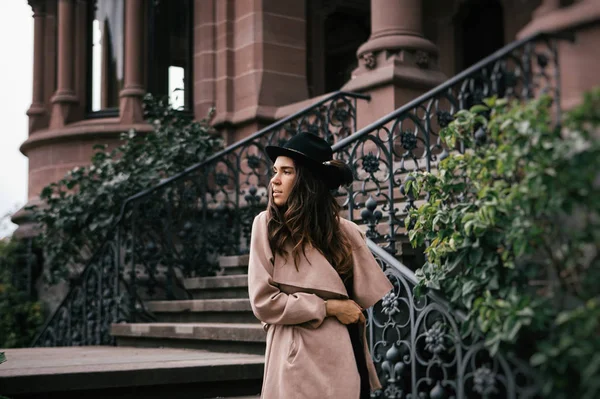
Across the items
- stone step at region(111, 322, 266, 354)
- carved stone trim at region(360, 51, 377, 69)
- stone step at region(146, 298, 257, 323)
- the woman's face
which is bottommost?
stone step at region(111, 322, 266, 354)

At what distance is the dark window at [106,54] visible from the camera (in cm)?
1398

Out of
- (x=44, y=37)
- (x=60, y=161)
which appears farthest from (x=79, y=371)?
(x=44, y=37)

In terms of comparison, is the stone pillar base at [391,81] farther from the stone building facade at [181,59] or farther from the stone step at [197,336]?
the stone step at [197,336]

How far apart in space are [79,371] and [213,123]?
741cm

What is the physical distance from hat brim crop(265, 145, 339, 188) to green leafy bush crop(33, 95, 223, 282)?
697 cm

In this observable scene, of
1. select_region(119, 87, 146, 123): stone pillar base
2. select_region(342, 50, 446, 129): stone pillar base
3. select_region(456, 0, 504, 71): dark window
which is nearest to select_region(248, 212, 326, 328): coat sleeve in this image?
select_region(342, 50, 446, 129): stone pillar base

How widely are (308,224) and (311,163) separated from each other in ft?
0.93

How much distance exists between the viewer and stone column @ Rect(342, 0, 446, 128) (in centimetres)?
1017

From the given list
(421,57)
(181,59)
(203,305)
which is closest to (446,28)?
(421,57)

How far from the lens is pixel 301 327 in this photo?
12.5 feet

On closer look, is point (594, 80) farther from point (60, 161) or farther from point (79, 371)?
point (60, 161)

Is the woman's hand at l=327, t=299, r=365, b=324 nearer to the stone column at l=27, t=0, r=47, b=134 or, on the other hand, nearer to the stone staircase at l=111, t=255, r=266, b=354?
the stone staircase at l=111, t=255, r=266, b=354

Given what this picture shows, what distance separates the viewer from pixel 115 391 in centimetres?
588

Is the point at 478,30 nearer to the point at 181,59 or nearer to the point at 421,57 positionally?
the point at 421,57
